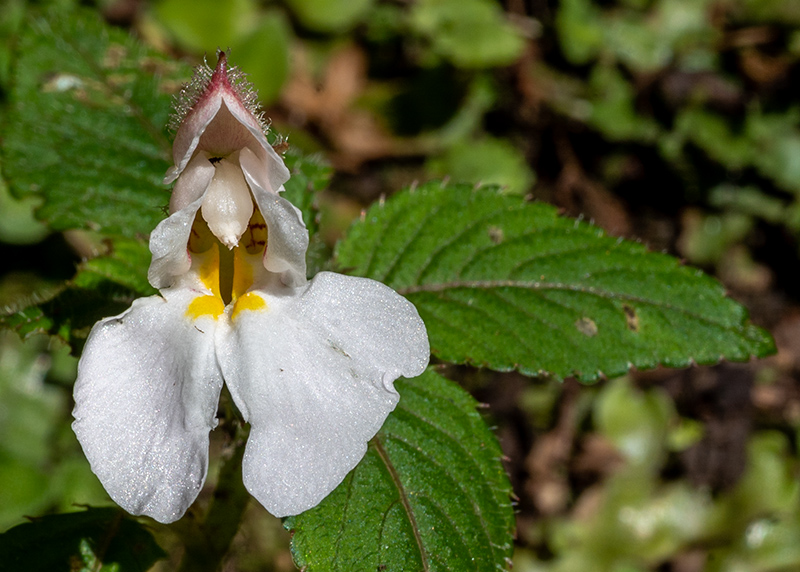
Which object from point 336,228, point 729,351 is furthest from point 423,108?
point 729,351

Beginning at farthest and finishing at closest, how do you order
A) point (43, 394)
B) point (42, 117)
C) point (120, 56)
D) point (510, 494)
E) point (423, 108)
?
point (423, 108) < point (43, 394) < point (120, 56) < point (42, 117) < point (510, 494)

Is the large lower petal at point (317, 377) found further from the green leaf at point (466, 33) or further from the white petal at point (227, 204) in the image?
the green leaf at point (466, 33)

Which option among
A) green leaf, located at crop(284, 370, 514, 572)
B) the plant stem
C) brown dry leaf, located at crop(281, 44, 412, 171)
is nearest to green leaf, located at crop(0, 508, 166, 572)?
the plant stem

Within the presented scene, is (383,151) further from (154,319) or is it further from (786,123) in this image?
(154,319)

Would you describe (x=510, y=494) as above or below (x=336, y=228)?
above

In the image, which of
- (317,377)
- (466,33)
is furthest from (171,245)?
(466,33)
